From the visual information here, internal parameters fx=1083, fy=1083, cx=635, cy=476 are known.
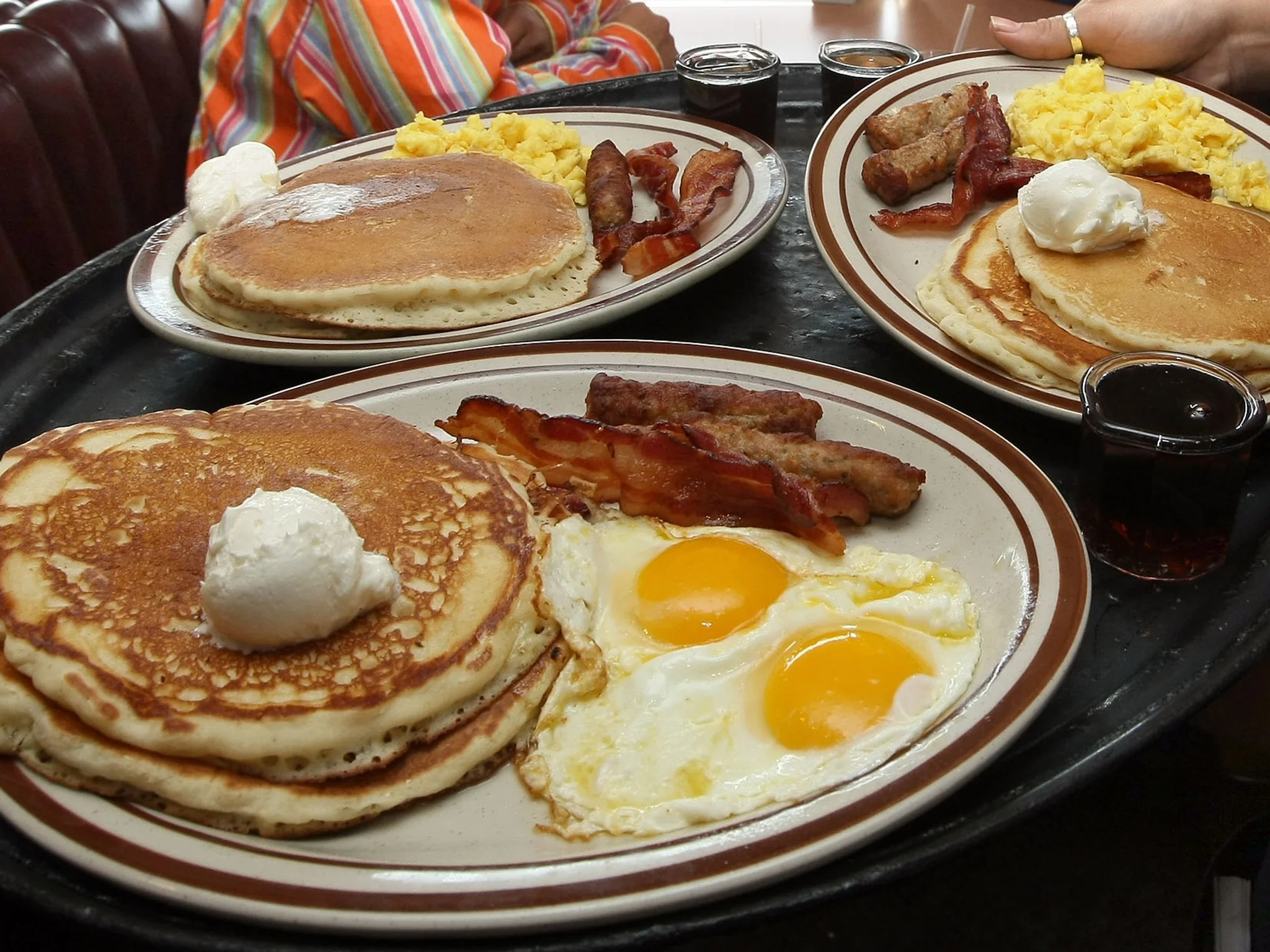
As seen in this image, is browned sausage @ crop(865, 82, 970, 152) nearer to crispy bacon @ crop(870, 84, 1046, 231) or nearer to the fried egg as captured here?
crispy bacon @ crop(870, 84, 1046, 231)

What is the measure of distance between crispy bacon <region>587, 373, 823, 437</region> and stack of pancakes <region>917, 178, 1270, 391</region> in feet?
1.22

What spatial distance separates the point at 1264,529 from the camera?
1.58 m

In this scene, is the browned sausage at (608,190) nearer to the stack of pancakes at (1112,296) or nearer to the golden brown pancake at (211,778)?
the stack of pancakes at (1112,296)

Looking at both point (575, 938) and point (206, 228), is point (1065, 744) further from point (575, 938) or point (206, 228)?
point (206, 228)

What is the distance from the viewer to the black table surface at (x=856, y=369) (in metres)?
1.09

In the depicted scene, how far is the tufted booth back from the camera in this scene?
10.2ft

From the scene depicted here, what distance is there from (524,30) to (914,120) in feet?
6.43

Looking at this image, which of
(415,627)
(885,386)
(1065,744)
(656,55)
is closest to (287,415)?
(415,627)

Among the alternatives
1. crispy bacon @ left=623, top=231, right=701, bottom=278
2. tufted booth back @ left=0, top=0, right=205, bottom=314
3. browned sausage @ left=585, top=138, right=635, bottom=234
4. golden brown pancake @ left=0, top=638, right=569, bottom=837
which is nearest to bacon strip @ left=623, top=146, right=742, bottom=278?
crispy bacon @ left=623, top=231, right=701, bottom=278

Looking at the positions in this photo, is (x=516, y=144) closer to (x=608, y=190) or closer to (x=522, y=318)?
(x=608, y=190)

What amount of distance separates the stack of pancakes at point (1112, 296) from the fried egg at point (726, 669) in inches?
22.1

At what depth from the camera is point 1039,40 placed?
2.97m

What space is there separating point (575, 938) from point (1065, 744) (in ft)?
2.05

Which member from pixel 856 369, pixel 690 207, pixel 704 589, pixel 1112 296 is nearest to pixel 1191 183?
pixel 1112 296
